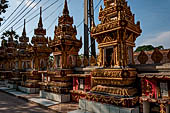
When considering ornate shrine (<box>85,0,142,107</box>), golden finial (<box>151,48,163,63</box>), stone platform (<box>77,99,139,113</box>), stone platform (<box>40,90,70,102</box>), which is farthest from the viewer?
stone platform (<box>40,90,70,102</box>)

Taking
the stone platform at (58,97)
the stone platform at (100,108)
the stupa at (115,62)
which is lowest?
the stone platform at (58,97)

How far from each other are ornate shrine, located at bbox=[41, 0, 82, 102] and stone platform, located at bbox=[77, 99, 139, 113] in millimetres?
3222

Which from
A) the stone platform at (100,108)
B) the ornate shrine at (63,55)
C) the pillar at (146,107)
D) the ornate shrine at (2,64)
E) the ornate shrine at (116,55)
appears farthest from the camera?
the ornate shrine at (2,64)

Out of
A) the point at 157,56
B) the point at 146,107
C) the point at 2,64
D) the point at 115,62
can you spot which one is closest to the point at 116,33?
the point at 115,62

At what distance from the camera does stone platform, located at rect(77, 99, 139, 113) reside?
6.48 metres

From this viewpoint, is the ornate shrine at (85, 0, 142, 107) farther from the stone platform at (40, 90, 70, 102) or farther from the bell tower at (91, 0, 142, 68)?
the stone platform at (40, 90, 70, 102)

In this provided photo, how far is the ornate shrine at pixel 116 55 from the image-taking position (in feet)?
22.7

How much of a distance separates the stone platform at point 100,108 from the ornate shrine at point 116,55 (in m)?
0.22

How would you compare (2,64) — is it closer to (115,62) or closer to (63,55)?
(63,55)

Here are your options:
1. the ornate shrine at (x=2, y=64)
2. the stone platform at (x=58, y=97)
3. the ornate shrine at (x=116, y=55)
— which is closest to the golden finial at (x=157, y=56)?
the ornate shrine at (x=116, y=55)

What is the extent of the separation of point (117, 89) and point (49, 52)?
11.8 m

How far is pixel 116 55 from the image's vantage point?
753 cm

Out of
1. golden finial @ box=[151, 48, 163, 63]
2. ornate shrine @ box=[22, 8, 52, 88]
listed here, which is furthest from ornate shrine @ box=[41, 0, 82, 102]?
golden finial @ box=[151, 48, 163, 63]

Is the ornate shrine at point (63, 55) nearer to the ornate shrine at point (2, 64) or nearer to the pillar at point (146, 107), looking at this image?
the pillar at point (146, 107)
